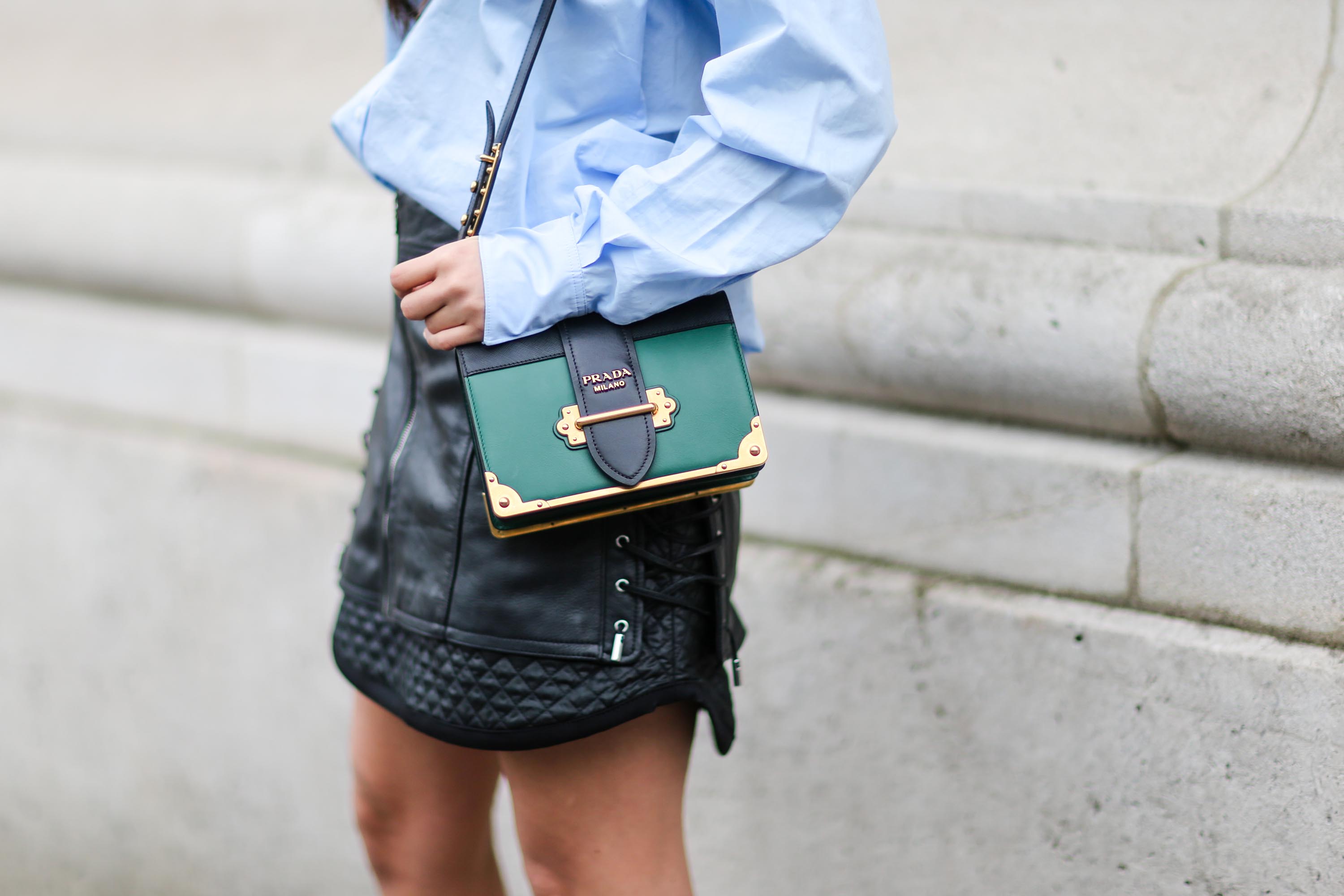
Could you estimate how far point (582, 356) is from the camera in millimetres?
1229

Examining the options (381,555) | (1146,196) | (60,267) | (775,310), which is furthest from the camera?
(60,267)

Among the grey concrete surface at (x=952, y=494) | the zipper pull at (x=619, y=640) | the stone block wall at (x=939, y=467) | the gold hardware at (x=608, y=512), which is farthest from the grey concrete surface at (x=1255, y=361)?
the zipper pull at (x=619, y=640)

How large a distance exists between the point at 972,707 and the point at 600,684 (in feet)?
2.37

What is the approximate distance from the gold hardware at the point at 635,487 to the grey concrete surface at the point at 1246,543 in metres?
0.68

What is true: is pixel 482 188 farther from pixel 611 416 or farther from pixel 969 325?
pixel 969 325

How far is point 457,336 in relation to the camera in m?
1.21

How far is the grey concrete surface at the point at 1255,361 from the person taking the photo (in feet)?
4.89

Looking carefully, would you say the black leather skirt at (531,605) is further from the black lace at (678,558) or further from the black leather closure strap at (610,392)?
the black leather closure strap at (610,392)

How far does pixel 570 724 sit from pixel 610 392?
1.13 feet

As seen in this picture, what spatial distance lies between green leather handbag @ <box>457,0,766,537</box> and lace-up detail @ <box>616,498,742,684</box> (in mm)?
86

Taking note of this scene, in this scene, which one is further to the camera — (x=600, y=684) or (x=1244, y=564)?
(x=1244, y=564)

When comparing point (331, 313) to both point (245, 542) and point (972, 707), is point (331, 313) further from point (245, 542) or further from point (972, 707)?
point (972, 707)

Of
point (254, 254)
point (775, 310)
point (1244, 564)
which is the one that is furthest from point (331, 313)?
point (1244, 564)

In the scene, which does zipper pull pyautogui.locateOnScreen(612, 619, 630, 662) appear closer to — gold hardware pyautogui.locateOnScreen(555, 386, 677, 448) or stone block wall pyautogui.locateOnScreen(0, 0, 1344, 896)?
gold hardware pyautogui.locateOnScreen(555, 386, 677, 448)
